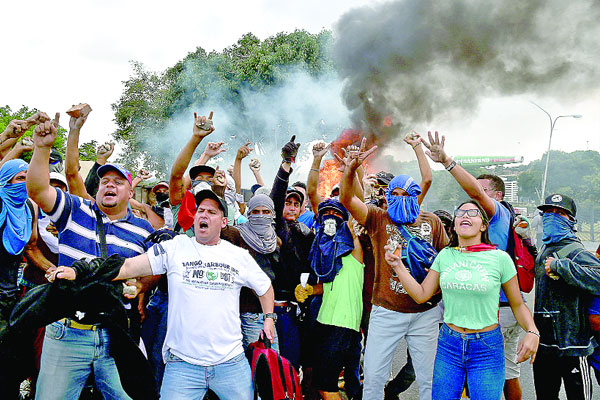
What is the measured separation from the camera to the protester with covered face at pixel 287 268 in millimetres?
4402

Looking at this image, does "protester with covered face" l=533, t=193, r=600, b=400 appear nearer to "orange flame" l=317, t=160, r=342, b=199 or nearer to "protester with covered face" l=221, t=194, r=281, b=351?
"protester with covered face" l=221, t=194, r=281, b=351

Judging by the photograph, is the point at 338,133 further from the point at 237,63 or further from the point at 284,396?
the point at 284,396

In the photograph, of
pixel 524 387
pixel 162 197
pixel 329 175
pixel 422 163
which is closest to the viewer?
pixel 422 163

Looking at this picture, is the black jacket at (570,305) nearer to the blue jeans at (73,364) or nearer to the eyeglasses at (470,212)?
the eyeglasses at (470,212)

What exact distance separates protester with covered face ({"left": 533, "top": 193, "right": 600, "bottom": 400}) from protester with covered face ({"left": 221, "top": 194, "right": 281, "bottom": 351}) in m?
2.40

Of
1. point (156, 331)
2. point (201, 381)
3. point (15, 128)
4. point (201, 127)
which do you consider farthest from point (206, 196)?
point (15, 128)

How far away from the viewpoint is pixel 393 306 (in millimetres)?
4055

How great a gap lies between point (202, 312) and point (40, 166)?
140 cm

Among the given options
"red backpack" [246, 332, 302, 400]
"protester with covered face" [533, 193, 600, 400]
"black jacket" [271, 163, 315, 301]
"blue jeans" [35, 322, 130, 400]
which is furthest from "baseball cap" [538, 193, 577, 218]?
"blue jeans" [35, 322, 130, 400]

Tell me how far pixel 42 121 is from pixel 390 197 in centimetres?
288

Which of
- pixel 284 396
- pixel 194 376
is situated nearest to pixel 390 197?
pixel 284 396

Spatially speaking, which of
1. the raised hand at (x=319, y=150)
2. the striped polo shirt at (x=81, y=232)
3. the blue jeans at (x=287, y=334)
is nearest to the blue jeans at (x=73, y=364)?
the striped polo shirt at (x=81, y=232)

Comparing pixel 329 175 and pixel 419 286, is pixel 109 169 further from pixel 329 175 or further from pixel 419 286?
pixel 329 175

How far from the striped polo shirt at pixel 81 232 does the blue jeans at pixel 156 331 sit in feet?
2.98
